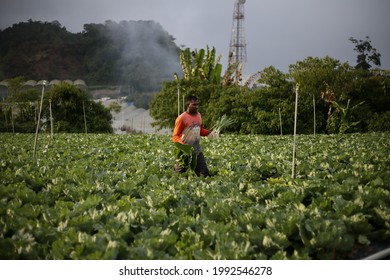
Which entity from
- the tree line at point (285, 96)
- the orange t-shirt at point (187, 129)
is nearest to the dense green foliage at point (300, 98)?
the tree line at point (285, 96)

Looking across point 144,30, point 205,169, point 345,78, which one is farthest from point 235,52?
point 205,169

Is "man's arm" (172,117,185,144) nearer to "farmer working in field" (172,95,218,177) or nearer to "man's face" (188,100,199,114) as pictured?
"farmer working in field" (172,95,218,177)

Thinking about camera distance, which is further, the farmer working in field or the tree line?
the tree line

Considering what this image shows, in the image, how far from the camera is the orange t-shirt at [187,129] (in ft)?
16.5

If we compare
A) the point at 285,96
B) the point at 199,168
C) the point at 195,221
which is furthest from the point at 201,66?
the point at 195,221

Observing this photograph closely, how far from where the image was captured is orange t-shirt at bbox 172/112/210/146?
5039 millimetres

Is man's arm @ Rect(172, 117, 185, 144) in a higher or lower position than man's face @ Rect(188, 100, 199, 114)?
lower

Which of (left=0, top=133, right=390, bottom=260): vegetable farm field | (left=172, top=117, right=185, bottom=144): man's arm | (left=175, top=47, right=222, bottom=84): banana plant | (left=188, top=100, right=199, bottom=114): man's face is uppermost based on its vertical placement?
(left=175, top=47, right=222, bottom=84): banana plant

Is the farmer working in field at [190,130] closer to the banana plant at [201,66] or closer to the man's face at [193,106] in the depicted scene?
the man's face at [193,106]

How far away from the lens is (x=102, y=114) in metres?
31.4

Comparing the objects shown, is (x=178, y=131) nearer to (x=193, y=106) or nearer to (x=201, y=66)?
(x=193, y=106)

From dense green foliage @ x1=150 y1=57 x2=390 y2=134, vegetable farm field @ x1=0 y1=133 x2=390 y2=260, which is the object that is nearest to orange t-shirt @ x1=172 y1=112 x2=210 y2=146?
vegetable farm field @ x1=0 y1=133 x2=390 y2=260

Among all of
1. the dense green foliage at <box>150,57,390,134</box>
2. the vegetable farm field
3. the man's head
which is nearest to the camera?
the vegetable farm field

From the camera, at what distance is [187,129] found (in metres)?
5.10
